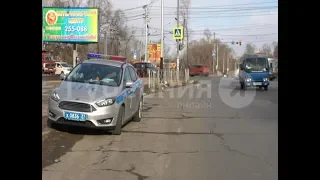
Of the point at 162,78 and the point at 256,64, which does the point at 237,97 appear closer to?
the point at 256,64

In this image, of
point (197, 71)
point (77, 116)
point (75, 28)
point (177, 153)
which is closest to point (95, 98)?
point (77, 116)

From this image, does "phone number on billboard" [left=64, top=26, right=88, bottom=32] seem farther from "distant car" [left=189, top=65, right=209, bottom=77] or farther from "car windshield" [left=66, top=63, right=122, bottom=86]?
"distant car" [left=189, top=65, right=209, bottom=77]

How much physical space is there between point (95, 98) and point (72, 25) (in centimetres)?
1590

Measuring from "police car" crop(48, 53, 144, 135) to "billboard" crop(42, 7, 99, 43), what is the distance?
43.1 feet

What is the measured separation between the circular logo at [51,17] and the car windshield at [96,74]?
47.3ft

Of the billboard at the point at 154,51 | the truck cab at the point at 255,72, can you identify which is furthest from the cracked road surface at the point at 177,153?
the billboard at the point at 154,51

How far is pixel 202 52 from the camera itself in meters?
92.2

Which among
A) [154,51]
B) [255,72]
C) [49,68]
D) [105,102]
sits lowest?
[105,102]

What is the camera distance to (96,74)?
9758mm

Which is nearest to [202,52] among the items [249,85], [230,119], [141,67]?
[141,67]

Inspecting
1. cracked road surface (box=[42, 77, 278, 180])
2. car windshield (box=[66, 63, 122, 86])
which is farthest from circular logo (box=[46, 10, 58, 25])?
car windshield (box=[66, 63, 122, 86])

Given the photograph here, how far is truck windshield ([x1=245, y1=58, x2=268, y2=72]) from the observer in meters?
25.8

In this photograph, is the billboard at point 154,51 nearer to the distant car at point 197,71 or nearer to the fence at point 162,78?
the distant car at point 197,71
